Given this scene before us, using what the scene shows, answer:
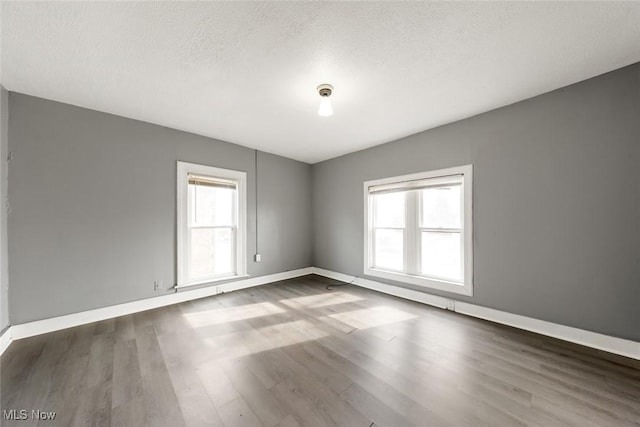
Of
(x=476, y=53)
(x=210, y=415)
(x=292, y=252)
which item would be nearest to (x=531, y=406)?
(x=210, y=415)

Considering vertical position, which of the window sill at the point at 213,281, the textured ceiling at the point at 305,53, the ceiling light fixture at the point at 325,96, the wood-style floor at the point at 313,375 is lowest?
the wood-style floor at the point at 313,375

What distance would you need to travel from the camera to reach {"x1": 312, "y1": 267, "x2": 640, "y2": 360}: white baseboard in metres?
1.91

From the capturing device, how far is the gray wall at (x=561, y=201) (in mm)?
1920

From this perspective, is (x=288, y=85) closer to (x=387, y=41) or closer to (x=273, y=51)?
(x=273, y=51)

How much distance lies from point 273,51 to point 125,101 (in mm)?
1907

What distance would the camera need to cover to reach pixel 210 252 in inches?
141

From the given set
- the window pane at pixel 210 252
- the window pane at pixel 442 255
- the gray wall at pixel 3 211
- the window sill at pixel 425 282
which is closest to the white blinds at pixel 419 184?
the window pane at pixel 442 255

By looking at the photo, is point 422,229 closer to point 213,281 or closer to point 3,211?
point 213,281

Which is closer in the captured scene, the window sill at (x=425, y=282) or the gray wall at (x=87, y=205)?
the gray wall at (x=87, y=205)

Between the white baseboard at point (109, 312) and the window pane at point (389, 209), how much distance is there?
2.42 metres

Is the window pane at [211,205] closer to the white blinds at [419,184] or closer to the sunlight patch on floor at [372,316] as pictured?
the sunlight patch on floor at [372,316]

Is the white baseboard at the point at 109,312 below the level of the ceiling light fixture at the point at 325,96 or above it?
below

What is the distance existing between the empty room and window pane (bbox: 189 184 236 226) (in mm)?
47

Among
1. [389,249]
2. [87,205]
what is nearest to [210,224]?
[87,205]
